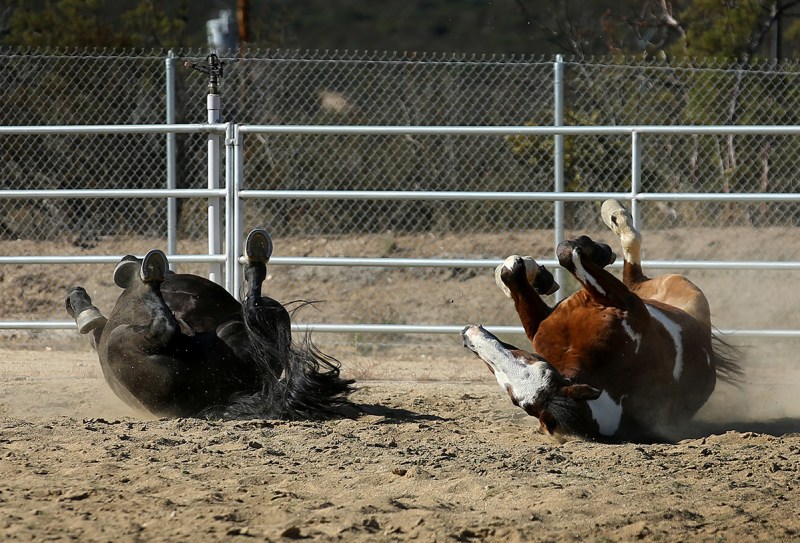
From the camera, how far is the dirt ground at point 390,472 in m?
3.08

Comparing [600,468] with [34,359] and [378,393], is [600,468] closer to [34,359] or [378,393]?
[378,393]

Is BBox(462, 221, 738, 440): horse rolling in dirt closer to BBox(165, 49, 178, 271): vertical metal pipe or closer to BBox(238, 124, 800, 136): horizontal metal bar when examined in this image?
BBox(238, 124, 800, 136): horizontal metal bar

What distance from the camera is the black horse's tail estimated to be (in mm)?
4668

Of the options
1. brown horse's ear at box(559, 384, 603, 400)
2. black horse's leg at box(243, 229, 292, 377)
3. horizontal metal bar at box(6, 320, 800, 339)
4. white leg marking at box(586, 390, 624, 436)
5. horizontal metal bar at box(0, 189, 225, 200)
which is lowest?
horizontal metal bar at box(6, 320, 800, 339)

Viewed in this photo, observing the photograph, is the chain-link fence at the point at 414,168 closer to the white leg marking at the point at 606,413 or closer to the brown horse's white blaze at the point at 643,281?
the brown horse's white blaze at the point at 643,281

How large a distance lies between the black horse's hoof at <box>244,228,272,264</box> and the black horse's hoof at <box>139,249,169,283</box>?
44 centimetres

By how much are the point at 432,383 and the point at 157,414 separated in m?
2.31

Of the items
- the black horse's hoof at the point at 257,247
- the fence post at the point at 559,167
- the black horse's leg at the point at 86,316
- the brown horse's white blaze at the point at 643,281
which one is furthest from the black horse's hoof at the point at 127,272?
the fence post at the point at 559,167

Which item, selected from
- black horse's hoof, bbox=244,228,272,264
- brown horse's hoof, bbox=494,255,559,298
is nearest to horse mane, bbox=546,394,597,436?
brown horse's hoof, bbox=494,255,559,298

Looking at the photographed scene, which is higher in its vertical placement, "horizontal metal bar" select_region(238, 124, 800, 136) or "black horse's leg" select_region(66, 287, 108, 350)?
"horizontal metal bar" select_region(238, 124, 800, 136)

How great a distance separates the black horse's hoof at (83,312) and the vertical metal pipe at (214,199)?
1.59 meters

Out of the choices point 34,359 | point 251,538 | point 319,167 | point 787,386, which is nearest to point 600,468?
point 251,538

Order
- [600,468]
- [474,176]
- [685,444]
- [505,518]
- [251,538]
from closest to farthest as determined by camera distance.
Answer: [251,538] → [505,518] → [600,468] → [685,444] → [474,176]

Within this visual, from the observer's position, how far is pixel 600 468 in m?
3.79
